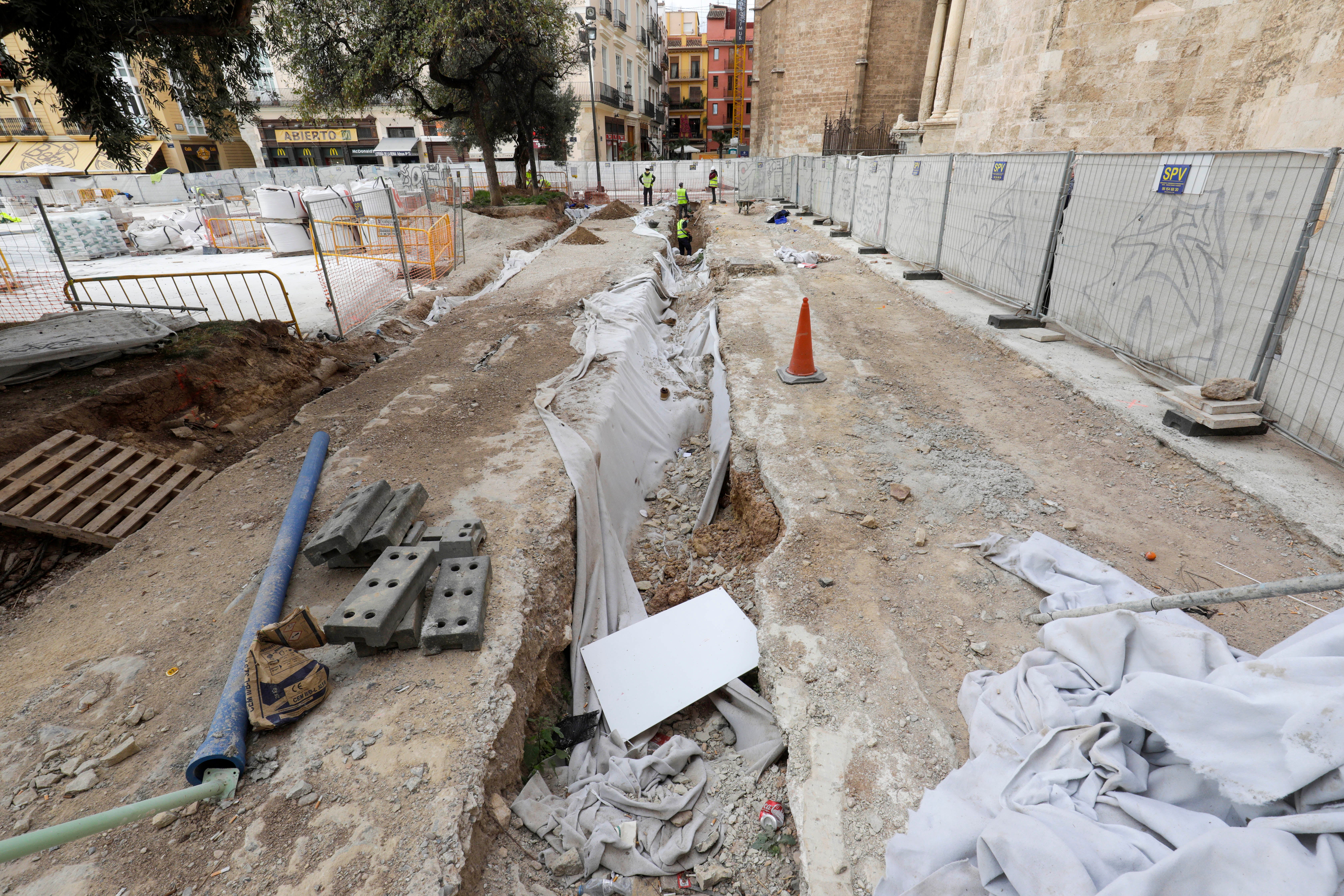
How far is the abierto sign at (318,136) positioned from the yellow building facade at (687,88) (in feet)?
99.1

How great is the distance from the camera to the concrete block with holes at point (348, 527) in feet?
11.6

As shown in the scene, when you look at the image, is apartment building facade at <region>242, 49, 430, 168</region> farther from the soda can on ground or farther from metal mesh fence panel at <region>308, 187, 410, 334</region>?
the soda can on ground

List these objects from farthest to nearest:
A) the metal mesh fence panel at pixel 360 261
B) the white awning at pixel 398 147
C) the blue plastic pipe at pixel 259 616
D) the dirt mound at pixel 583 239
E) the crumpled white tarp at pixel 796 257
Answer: the white awning at pixel 398 147 → the dirt mound at pixel 583 239 → the crumpled white tarp at pixel 796 257 → the metal mesh fence panel at pixel 360 261 → the blue plastic pipe at pixel 259 616

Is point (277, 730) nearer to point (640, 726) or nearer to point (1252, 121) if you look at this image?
point (640, 726)

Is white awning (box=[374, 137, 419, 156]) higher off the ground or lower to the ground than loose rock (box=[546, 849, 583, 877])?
higher

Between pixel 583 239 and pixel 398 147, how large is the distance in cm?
3393

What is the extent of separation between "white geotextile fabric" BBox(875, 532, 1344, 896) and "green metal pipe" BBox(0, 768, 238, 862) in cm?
250

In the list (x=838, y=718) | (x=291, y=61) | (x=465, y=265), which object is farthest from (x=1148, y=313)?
(x=291, y=61)

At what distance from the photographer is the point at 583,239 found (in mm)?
15023

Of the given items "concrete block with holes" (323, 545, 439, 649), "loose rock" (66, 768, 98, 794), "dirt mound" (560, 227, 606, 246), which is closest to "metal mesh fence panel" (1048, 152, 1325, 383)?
"concrete block with holes" (323, 545, 439, 649)

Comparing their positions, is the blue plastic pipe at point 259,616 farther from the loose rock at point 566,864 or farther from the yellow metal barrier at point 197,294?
the yellow metal barrier at point 197,294

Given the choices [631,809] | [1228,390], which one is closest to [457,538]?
[631,809]

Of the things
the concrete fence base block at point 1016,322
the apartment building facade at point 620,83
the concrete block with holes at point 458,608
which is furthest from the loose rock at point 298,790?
the apartment building facade at point 620,83

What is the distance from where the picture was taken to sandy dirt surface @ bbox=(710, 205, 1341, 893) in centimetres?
253
